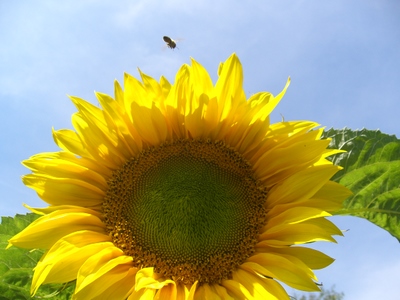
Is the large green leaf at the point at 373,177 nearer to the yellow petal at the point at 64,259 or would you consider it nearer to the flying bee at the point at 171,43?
the yellow petal at the point at 64,259

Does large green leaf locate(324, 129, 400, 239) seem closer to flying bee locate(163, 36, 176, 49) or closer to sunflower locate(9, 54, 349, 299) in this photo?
sunflower locate(9, 54, 349, 299)

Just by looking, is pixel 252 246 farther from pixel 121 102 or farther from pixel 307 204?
pixel 121 102

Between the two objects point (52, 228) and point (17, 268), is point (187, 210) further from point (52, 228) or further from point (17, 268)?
point (17, 268)

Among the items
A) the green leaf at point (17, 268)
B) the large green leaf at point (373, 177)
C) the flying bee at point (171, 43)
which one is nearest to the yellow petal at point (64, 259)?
the green leaf at point (17, 268)

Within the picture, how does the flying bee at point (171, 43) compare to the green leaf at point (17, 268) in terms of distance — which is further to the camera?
the flying bee at point (171, 43)

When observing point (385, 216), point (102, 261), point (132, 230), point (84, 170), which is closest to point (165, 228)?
point (132, 230)

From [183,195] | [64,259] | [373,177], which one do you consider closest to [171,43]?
[183,195]

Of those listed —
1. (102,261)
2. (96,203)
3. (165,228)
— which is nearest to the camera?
(102,261)
